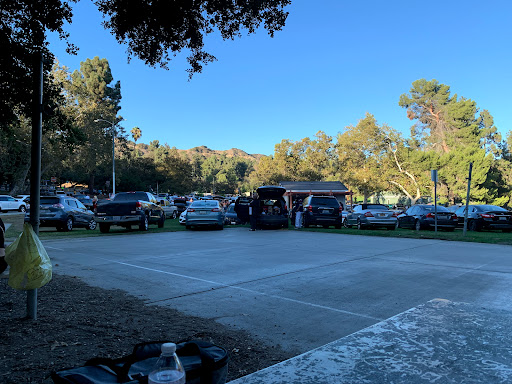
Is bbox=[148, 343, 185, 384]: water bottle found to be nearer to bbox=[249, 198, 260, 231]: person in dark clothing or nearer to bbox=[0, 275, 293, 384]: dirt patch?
bbox=[0, 275, 293, 384]: dirt patch

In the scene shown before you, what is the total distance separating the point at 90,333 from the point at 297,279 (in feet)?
12.9

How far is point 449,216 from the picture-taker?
20469 millimetres

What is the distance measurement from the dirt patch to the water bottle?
1420mm

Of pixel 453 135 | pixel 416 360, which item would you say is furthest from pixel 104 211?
pixel 453 135

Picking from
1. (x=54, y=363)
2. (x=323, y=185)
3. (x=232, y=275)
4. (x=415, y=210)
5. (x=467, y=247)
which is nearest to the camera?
(x=54, y=363)

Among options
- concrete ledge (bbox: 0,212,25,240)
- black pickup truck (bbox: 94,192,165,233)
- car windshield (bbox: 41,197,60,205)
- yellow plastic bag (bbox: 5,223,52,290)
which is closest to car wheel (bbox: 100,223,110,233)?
black pickup truck (bbox: 94,192,165,233)

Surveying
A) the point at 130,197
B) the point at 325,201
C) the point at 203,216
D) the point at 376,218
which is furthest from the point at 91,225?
the point at 376,218

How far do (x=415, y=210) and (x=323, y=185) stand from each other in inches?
792

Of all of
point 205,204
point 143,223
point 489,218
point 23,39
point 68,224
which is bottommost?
point 68,224

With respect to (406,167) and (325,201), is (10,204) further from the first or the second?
(406,167)

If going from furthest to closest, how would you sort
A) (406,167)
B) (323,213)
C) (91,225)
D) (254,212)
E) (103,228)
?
(406,167)
(91,225)
(323,213)
(254,212)
(103,228)

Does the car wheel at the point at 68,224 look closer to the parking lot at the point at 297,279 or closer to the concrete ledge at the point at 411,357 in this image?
the parking lot at the point at 297,279

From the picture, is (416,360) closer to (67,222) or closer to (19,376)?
(19,376)

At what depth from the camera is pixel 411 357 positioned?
3080 mm
